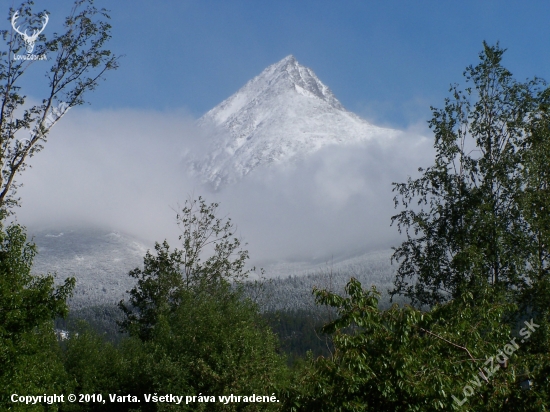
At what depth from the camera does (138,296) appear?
39.2m

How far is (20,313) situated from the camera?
15.9 meters

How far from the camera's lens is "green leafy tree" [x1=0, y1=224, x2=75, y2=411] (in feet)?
51.3

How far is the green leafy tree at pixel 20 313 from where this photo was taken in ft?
51.3

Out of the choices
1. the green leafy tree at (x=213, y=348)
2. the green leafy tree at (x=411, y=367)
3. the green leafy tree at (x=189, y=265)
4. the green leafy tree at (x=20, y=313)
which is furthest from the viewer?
the green leafy tree at (x=189, y=265)

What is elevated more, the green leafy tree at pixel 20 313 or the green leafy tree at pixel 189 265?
the green leafy tree at pixel 189 265

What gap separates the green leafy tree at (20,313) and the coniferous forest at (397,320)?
0.14ft

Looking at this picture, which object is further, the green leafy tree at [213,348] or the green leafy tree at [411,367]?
the green leafy tree at [213,348]

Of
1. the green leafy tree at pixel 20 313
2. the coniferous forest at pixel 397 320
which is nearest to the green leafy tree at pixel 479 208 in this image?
the coniferous forest at pixel 397 320

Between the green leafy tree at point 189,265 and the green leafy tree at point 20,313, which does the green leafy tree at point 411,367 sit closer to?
the green leafy tree at point 20,313

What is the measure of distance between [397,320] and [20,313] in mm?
10340

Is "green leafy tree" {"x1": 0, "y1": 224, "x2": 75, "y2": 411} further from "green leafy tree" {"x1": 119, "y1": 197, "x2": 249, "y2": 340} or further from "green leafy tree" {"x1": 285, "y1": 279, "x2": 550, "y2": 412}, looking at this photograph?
"green leafy tree" {"x1": 119, "y1": 197, "x2": 249, "y2": 340}

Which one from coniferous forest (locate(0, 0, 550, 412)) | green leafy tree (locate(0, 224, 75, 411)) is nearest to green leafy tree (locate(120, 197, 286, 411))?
coniferous forest (locate(0, 0, 550, 412))

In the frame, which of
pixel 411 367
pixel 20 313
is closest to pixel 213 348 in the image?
pixel 20 313

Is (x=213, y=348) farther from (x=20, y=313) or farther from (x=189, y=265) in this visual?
(x=189, y=265)
